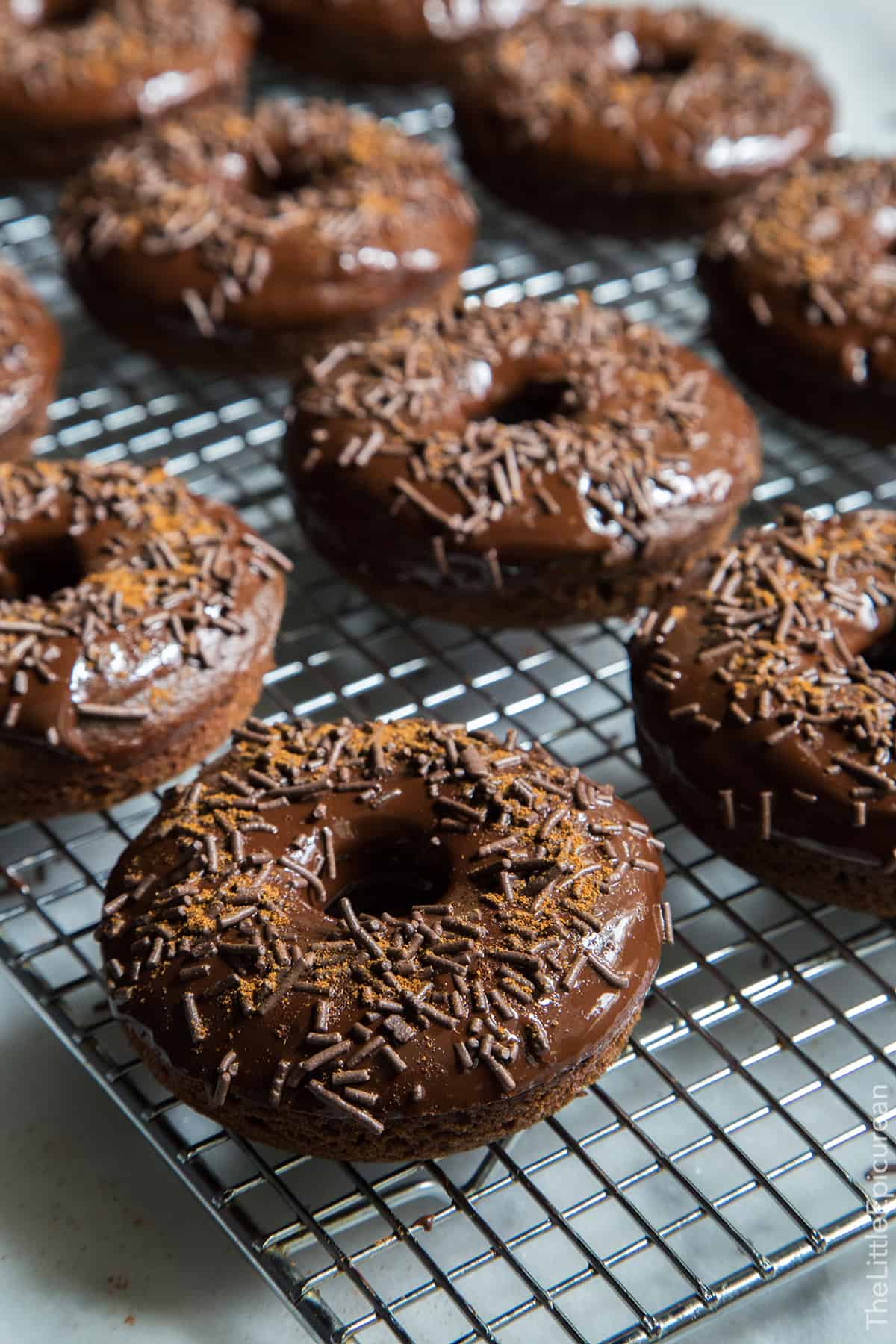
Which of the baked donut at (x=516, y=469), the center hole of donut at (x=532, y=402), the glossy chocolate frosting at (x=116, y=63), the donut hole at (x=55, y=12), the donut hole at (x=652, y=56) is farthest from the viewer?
the donut hole at (x=55, y=12)

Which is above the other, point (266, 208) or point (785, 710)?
point (266, 208)

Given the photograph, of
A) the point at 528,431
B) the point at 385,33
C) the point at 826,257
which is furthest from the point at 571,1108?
the point at 385,33

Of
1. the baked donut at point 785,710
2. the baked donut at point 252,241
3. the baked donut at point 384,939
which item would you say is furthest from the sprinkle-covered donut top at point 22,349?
the baked donut at point 785,710

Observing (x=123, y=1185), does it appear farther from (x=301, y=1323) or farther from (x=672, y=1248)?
(x=672, y=1248)

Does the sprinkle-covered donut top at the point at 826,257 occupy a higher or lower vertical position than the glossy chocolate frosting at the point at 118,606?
higher

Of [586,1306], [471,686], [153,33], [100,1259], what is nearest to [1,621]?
[471,686]

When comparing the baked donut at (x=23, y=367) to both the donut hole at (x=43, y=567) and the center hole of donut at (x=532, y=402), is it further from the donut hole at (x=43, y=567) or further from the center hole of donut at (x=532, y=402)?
the center hole of donut at (x=532, y=402)

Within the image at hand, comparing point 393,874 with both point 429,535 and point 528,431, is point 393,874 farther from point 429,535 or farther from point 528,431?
point 528,431

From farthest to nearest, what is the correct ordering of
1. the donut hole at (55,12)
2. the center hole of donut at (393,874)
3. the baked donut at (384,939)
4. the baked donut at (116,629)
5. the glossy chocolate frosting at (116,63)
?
the donut hole at (55,12)
the glossy chocolate frosting at (116,63)
the baked donut at (116,629)
the center hole of donut at (393,874)
the baked donut at (384,939)
